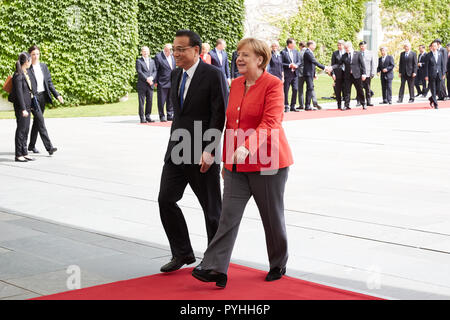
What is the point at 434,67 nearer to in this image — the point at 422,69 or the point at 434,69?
the point at 434,69

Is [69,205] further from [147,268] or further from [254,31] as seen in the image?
[254,31]

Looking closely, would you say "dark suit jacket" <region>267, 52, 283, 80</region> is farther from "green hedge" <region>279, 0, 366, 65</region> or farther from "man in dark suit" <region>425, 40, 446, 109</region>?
"green hedge" <region>279, 0, 366, 65</region>

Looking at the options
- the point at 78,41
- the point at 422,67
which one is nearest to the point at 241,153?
the point at 78,41

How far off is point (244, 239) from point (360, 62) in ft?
49.8

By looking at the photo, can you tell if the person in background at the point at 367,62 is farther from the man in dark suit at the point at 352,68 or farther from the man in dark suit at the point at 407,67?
the man in dark suit at the point at 407,67

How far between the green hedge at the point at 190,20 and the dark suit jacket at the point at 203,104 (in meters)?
21.3

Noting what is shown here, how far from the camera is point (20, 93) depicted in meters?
11.2

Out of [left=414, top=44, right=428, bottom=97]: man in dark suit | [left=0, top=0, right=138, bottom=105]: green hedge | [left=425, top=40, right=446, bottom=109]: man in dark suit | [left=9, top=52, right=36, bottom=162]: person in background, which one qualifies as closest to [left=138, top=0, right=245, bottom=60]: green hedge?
[left=0, top=0, right=138, bottom=105]: green hedge

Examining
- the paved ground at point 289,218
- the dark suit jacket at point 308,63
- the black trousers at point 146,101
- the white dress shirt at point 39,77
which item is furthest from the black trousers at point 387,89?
the white dress shirt at point 39,77

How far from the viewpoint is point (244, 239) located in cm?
611

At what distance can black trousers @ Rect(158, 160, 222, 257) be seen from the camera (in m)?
5.08

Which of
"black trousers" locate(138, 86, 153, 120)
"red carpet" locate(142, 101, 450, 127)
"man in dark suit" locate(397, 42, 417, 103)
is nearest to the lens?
"black trousers" locate(138, 86, 153, 120)

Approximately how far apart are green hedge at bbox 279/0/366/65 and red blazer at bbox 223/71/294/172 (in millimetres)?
26270
